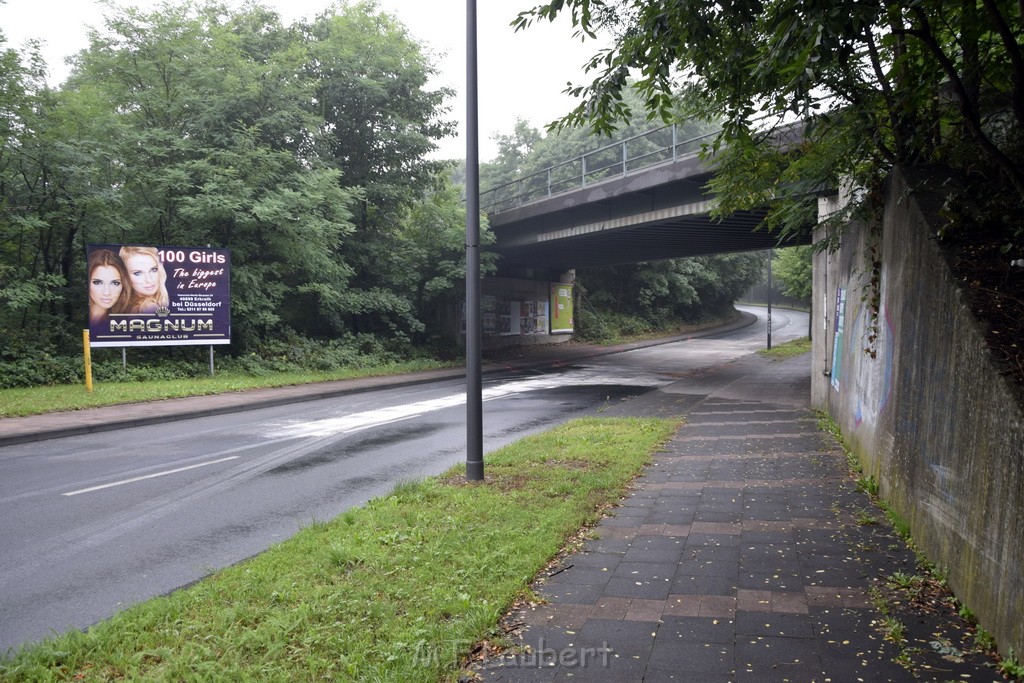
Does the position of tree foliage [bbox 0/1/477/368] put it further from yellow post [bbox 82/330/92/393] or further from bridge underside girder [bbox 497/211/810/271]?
bridge underside girder [bbox 497/211/810/271]

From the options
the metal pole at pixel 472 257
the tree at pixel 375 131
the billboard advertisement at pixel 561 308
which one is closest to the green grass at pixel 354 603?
the metal pole at pixel 472 257

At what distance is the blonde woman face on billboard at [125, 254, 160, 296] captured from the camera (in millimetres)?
17500

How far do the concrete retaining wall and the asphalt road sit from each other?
17.1 ft

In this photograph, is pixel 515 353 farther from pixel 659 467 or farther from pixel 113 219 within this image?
pixel 659 467

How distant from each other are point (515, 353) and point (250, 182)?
16.8 m

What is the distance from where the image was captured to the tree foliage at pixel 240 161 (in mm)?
17875

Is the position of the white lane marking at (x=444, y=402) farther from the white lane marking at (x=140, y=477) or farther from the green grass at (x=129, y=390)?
the green grass at (x=129, y=390)

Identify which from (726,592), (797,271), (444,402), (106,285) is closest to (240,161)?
(106,285)

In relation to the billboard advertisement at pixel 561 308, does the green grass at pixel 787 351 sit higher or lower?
lower

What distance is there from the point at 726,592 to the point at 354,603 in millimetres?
2433

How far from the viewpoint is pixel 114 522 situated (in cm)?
659

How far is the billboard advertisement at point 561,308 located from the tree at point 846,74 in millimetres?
30973

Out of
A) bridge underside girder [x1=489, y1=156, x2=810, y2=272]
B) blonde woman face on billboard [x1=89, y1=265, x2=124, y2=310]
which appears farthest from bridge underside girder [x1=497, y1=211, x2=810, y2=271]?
blonde woman face on billboard [x1=89, y1=265, x2=124, y2=310]

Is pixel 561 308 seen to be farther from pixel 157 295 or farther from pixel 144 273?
pixel 144 273
